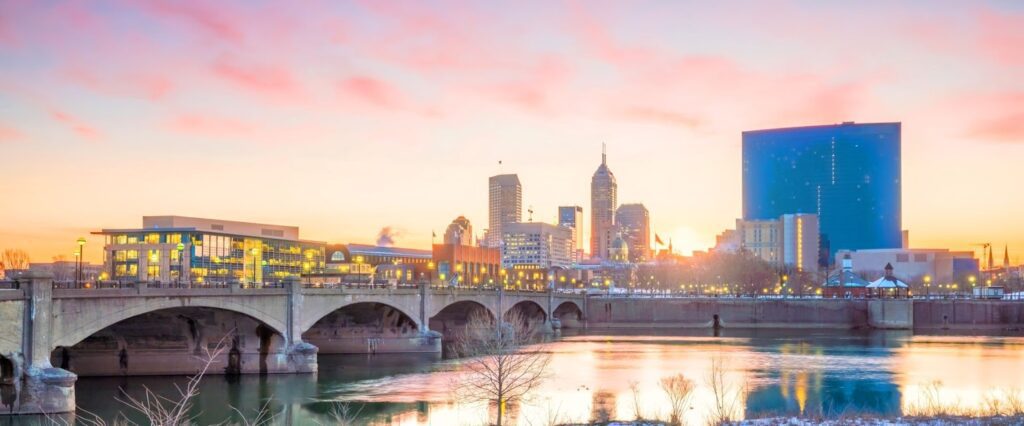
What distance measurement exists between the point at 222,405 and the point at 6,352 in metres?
13.3

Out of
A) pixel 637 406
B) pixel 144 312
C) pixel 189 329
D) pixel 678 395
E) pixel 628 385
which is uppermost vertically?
pixel 144 312

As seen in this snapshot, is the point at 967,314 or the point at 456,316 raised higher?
the point at 456,316

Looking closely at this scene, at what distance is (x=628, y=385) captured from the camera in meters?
66.8

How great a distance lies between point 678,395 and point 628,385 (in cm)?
1282

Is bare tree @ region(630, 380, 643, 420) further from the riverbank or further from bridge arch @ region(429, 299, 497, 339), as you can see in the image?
bridge arch @ region(429, 299, 497, 339)

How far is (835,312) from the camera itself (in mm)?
156625

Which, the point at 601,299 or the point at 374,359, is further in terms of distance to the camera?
the point at 601,299

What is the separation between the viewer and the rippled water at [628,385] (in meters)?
53.5

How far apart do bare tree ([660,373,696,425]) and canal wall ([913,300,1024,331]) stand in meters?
103

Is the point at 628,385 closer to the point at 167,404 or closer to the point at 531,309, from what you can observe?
the point at 167,404

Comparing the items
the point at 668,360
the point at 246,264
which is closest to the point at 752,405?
the point at 668,360

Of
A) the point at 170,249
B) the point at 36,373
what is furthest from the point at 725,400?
the point at 170,249

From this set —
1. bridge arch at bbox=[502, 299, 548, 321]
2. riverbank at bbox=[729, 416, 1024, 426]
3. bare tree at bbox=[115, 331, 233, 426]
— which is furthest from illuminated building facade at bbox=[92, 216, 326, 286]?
riverbank at bbox=[729, 416, 1024, 426]

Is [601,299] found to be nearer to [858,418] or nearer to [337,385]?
[337,385]
